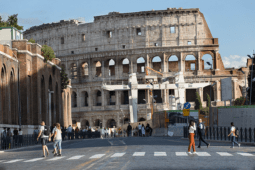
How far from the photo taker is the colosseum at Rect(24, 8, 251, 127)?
102625 millimetres

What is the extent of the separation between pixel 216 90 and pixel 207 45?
32.7 feet

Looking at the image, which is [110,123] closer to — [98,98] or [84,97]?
[98,98]

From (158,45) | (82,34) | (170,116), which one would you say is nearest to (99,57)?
(82,34)

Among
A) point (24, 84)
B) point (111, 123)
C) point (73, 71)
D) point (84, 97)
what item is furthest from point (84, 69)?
point (24, 84)

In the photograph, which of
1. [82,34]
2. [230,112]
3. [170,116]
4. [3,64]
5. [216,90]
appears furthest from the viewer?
[82,34]

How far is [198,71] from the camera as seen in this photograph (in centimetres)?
10269

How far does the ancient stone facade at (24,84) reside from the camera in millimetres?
47862

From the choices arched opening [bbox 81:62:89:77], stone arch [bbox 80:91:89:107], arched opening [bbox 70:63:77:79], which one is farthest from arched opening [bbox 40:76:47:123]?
arched opening [bbox 70:63:77:79]

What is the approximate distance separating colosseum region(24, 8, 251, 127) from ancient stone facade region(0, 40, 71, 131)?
39553 mm

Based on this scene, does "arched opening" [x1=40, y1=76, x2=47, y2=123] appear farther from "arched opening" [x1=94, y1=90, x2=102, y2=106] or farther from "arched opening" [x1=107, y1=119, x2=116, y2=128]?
"arched opening" [x1=94, y1=90, x2=102, y2=106]

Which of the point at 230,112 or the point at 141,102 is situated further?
the point at 141,102

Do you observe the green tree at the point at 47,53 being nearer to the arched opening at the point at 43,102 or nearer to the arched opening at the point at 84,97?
the arched opening at the point at 43,102

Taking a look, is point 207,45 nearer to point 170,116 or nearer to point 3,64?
point 170,116

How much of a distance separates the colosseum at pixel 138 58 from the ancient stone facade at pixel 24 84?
130 feet
